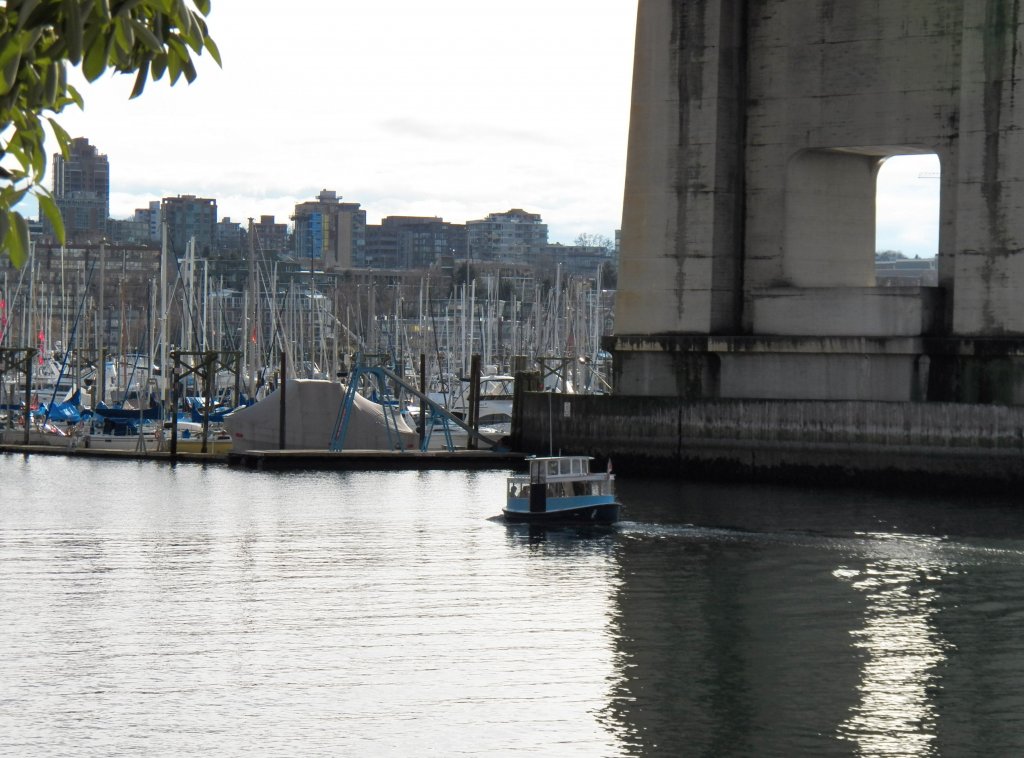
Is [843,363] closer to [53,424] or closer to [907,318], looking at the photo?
[907,318]

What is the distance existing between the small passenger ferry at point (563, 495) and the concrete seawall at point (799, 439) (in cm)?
982

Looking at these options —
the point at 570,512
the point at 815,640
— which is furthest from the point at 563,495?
the point at 815,640

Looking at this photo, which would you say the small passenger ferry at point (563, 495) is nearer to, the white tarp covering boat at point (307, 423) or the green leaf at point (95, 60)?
the white tarp covering boat at point (307, 423)

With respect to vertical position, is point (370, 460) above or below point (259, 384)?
below

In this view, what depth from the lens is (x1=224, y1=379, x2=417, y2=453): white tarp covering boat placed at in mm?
61500

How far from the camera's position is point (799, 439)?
166ft

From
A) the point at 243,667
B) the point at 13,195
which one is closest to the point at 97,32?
the point at 13,195

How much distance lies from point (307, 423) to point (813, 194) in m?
20.7

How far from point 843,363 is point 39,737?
35490 millimetres

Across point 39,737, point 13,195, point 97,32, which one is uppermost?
point 97,32

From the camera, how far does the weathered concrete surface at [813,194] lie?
155ft

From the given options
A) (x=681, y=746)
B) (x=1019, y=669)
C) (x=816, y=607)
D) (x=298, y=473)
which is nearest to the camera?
(x=681, y=746)

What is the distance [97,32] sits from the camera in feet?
20.7

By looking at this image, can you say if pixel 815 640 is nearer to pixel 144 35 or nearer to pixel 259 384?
pixel 144 35
